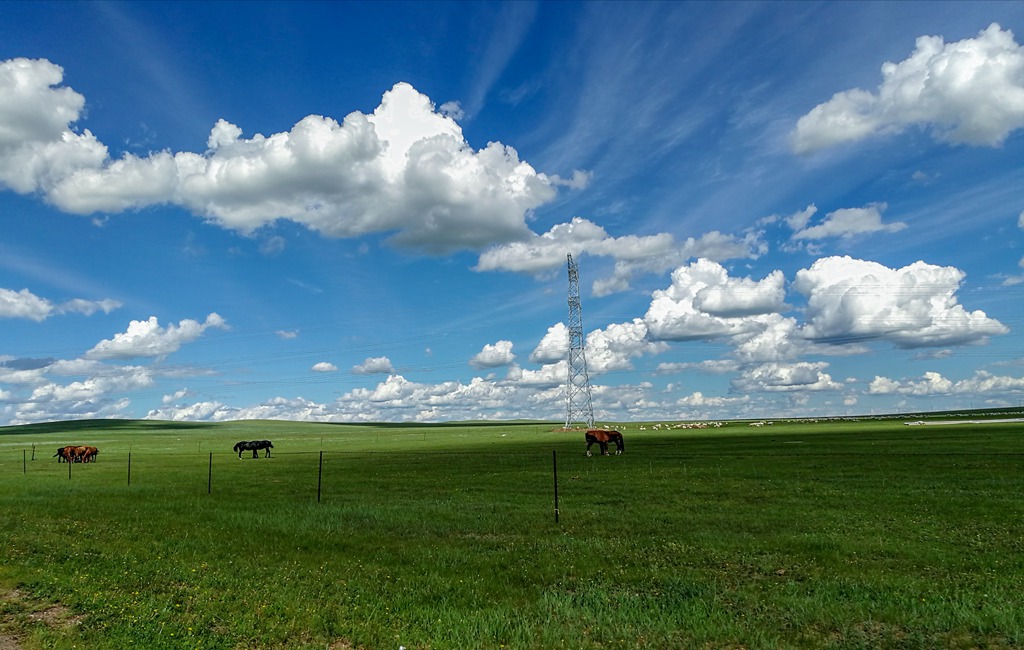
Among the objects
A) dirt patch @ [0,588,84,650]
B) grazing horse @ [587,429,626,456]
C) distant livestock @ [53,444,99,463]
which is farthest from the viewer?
distant livestock @ [53,444,99,463]

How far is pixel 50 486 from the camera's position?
3925cm

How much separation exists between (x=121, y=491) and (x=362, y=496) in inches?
605

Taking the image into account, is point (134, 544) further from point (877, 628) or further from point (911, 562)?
point (911, 562)

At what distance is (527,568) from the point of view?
54.6 ft

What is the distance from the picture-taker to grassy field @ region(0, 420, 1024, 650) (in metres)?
12.0

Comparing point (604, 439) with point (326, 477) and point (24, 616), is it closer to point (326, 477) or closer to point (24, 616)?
point (326, 477)

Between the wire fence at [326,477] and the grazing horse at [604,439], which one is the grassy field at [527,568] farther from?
the grazing horse at [604,439]

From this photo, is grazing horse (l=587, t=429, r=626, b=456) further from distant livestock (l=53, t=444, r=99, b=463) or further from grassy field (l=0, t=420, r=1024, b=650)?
distant livestock (l=53, t=444, r=99, b=463)

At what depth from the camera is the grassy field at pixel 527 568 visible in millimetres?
12008

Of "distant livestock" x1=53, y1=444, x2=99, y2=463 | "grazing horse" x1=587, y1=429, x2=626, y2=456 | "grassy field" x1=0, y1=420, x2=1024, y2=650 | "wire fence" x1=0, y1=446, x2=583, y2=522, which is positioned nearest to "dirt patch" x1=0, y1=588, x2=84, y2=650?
"grassy field" x1=0, y1=420, x2=1024, y2=650

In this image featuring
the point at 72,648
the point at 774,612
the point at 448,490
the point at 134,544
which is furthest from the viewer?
the point at 448,490

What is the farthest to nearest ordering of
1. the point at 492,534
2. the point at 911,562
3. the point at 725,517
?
the point at 725,517 < the point at 492,534 < the point at 911,562

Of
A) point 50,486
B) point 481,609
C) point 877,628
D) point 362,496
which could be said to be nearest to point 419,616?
point 481,609

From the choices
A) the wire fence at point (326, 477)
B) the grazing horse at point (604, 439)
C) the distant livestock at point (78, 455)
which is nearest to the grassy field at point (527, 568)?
the wire fence at point (326, 477)
